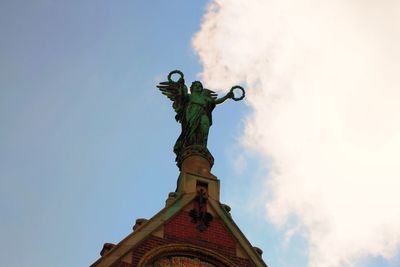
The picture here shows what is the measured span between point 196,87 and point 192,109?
35.9 inches

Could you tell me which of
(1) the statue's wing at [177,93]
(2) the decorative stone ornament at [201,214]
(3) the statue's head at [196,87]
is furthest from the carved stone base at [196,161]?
A: (3) the statue's head at [196,87]

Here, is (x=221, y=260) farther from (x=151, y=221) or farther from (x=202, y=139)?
(x=202, y=139)

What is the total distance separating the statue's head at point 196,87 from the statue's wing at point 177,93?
25cm

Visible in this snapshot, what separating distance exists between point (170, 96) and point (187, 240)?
4.91m

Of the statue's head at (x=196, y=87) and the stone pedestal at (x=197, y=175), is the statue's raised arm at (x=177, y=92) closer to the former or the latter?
the statue's head at (x=196, y=87)

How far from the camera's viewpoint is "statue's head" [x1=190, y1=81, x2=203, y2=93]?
63.5 ft

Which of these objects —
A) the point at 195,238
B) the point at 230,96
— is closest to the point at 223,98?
the point at 230,96

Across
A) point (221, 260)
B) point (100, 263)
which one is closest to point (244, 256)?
point (221, 260)

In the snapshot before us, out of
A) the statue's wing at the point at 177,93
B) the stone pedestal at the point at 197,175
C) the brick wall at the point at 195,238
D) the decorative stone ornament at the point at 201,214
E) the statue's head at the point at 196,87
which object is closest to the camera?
the brick wall at the point at 195,238

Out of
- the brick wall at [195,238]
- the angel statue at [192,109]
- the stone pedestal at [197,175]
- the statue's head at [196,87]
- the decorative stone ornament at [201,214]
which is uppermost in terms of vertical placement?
the statue's head at [196,87]

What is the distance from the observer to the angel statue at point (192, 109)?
59.6 feet

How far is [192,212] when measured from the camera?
16.2 metres

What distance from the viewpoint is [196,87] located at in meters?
19.4

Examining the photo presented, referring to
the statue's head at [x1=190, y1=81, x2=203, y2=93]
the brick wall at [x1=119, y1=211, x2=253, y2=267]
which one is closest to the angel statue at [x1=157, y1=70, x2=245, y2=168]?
the statue's head at [x1=190, y1=81, x2=203, y2=93]
